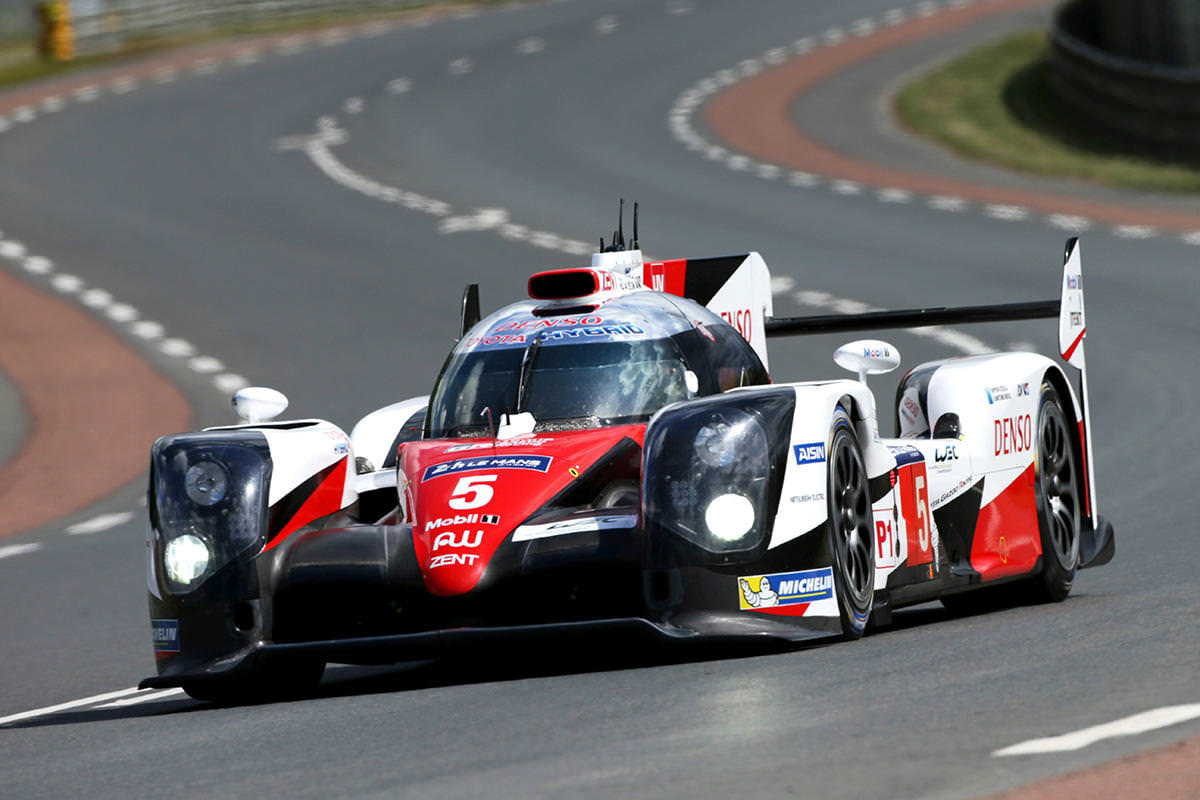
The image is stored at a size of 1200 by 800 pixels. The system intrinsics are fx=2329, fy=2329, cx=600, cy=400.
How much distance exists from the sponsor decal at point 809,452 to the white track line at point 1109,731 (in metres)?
1.93

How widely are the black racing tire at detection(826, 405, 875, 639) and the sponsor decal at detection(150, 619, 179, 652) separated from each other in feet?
7.25

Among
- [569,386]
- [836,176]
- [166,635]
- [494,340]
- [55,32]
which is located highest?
[55,32]

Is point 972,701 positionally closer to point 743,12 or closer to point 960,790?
point 960,790

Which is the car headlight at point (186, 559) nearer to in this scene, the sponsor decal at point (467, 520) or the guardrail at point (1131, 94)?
the sponsor decal at point (467, 520)

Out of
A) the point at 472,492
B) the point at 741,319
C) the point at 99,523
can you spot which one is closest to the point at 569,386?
the point at 472,492

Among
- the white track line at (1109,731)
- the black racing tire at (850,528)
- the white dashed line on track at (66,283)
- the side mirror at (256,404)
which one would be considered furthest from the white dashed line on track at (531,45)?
the white track line at (1109,731)

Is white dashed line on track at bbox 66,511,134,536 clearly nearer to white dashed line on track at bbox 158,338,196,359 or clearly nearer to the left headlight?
white dashed line on track at bbox 158,338,196,359

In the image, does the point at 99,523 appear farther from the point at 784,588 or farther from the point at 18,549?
the point at 784,588

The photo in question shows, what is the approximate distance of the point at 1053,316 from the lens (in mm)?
9992

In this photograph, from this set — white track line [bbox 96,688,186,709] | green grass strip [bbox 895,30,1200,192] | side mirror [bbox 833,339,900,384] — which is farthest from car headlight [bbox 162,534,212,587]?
green grass strip [bbox 895,30,1200,192]

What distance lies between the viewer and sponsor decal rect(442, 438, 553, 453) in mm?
7980

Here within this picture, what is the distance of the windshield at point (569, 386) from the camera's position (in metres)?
8.36

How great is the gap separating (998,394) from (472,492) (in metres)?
2.70

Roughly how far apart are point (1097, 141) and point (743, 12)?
56.9 feet
